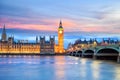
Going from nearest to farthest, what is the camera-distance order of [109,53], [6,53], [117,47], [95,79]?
1. [95,79]
2. [117,47]
3. [109,53]
4. [6,53]

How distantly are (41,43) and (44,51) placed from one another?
5.69m

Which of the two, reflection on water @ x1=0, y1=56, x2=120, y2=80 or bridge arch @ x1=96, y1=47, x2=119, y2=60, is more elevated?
bridge arch @ x1=96, y1=47, x2=119, y2=60

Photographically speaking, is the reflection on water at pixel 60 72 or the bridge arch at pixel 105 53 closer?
the reflection on water at pixel 60 72

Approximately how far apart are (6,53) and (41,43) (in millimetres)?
22854

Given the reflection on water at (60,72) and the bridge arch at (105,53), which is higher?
the bridge arch at (105,53)

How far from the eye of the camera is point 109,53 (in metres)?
87.1

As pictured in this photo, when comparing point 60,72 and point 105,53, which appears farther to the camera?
point 105,53

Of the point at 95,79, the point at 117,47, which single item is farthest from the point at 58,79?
the point at 117,47

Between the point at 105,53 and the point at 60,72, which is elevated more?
the point at 105,53

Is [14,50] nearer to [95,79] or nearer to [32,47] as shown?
[32,47]

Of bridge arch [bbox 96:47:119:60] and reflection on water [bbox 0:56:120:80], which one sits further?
bridge arch [bbox 96:47:119:60]

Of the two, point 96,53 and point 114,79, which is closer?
point 114,79

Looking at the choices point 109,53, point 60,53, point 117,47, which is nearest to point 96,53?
point 109,53

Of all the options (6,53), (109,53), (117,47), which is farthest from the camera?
(6,53)
